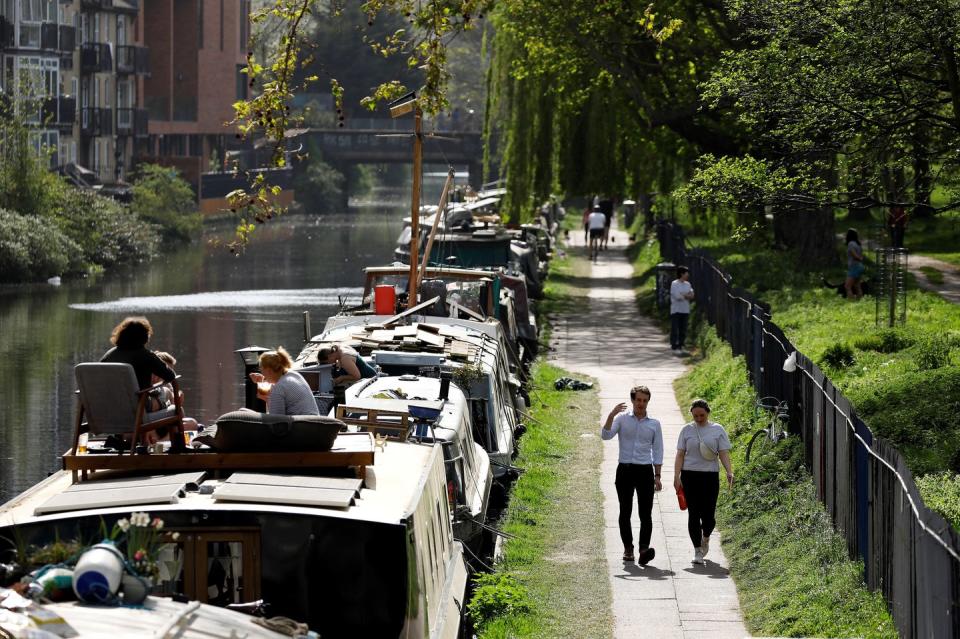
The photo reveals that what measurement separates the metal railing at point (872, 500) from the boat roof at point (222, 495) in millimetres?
3067

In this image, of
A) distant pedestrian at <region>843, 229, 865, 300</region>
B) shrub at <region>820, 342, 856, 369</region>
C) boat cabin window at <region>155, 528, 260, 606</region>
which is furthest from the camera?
distant pedestrian at <region>843, 229, 865, 300</region>

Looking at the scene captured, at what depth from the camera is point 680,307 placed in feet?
101

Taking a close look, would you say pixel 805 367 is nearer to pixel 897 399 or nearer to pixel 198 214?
pixel 897 399

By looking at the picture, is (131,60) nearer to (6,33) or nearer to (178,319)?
(6,33)

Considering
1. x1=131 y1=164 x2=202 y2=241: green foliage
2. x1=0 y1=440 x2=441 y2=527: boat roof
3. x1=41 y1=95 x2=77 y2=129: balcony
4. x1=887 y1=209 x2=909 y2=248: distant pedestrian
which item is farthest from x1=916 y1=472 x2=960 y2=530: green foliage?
x1=41 y1=95 x2=77 y2=129: balcony

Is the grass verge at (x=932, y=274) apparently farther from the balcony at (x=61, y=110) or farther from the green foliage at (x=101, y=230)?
the balcony at (x=61, y=110)

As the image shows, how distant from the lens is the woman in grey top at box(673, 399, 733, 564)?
14.1 meters

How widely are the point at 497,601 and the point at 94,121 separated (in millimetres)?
69350

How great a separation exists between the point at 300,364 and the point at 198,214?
60736 mm

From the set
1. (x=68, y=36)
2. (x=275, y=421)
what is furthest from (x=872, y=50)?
(x=68, y=36)

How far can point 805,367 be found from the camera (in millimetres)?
16984

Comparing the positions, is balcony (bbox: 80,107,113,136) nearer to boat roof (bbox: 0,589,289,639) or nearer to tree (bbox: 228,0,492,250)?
tree (bbox: 228,0,492,250)

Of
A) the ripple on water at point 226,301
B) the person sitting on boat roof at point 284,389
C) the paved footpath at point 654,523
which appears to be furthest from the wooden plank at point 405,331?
the ripple on water at point 226,301

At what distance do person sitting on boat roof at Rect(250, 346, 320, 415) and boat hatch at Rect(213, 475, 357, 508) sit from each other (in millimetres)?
2551
